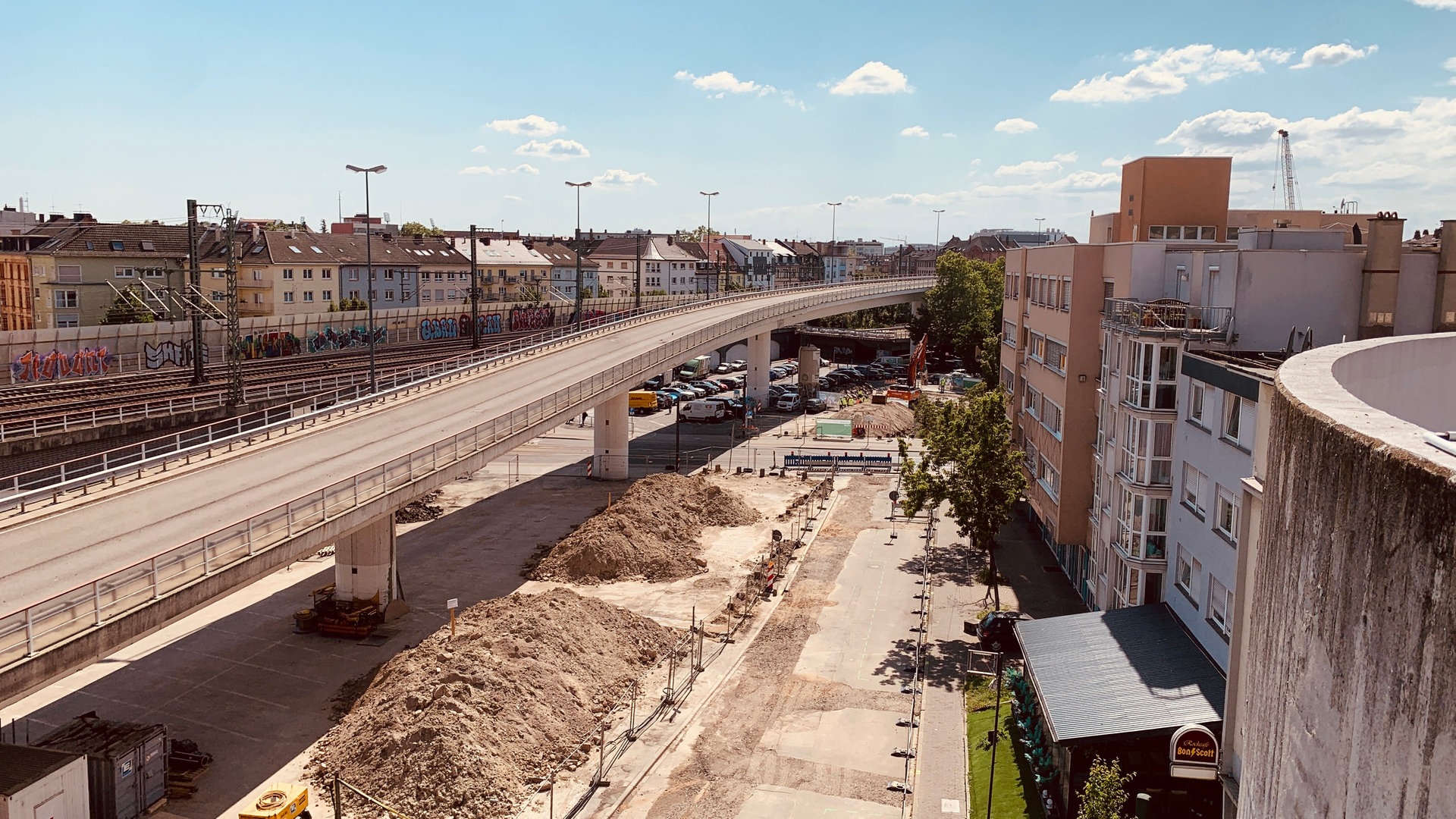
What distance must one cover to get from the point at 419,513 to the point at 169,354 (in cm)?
1794

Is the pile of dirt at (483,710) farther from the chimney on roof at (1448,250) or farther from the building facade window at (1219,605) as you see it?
the chimney on roof at (1448,250)

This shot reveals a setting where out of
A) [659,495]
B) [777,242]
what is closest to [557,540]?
[659,495]

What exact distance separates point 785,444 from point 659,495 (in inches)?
888

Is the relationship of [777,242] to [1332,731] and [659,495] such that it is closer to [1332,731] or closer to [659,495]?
[659,495]

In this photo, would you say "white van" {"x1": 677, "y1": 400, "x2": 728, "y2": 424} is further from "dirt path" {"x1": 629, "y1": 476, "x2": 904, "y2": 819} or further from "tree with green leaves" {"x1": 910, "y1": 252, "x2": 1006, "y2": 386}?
"dirt path" {"x1": 629, "y1": 476, "x2": 904, "y2": 819}

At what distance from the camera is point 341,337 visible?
73.9 meters

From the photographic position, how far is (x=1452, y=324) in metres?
28.8

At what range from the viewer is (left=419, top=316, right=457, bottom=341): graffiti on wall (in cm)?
8419

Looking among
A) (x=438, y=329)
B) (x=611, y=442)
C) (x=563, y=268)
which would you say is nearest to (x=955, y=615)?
(x=611, y=442)

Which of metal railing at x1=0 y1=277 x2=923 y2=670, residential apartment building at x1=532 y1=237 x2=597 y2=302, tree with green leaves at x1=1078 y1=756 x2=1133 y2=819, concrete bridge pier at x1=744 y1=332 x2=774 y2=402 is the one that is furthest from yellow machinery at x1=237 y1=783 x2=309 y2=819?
residential apartment building at x1=532 y1=237 x2=597 y2=302

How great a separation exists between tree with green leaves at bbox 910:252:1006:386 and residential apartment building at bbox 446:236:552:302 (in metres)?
44.6

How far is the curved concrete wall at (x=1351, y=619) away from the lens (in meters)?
6.71

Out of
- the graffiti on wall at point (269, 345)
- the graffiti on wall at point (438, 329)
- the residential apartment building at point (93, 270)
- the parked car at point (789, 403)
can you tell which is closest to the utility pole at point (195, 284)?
the graffiti on wall at point (269, 345)

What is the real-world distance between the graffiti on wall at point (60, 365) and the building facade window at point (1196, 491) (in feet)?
159
